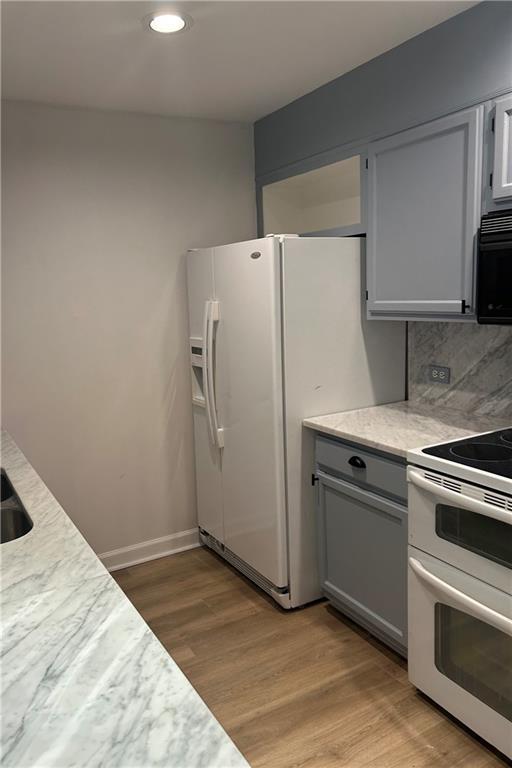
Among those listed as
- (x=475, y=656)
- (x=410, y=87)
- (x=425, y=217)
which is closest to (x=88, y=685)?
(x=475, y=656)

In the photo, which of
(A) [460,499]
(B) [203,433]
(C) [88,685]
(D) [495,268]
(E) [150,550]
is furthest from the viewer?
(E) [150,550]

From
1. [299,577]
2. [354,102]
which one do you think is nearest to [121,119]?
[354,102]

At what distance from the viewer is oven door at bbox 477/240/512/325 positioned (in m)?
2.08

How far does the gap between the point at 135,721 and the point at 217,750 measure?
0.14m

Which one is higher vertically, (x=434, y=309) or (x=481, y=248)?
(x=481, y=248)

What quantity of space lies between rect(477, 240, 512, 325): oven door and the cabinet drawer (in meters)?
0.63

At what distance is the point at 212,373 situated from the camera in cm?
316

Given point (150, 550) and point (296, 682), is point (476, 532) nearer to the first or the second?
point (296, 682)

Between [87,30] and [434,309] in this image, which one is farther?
[434,309]

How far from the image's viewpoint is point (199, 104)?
3.12 metres

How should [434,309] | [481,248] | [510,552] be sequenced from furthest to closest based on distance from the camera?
[434,309]
[481,248]
[510,552]

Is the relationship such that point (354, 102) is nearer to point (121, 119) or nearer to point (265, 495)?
point (121, 119)

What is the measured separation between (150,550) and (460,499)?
7.09 feet

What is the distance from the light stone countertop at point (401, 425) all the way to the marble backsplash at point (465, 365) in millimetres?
62
